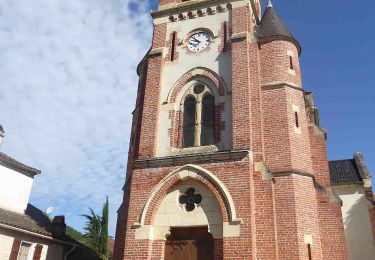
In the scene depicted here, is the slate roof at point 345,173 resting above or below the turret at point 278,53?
below

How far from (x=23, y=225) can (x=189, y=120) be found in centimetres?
957

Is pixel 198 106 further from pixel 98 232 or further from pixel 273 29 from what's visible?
pixel 98 232

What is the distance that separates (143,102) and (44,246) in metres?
9.14

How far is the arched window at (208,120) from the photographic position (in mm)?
15586

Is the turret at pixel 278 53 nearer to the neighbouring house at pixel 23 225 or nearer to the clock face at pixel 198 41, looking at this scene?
the clock face at pixel 198 41

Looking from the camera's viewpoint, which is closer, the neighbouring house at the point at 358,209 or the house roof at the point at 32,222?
the house roof at the point at 32,222

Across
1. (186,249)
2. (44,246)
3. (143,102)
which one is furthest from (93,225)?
(186,249)

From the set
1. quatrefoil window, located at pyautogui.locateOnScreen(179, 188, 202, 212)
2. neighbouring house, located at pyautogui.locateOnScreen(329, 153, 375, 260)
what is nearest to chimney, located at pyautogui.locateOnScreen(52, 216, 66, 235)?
quatrefoil window, located at pyautogui.locateOnScreen(179, 188, 202, 212)

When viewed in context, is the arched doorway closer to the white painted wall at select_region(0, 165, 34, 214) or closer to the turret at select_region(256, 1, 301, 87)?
the turret at select_region(256, 1, 301, 87)

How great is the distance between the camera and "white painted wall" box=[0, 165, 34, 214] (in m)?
20.2

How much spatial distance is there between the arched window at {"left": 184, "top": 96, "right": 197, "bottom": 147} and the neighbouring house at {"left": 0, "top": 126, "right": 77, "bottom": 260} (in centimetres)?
888

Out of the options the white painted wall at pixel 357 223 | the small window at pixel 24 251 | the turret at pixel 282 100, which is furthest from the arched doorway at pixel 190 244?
the white painted wall at pixel 357 223

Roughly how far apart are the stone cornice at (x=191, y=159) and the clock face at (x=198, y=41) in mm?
5438

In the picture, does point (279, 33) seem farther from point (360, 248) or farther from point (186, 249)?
point (360, 248)
